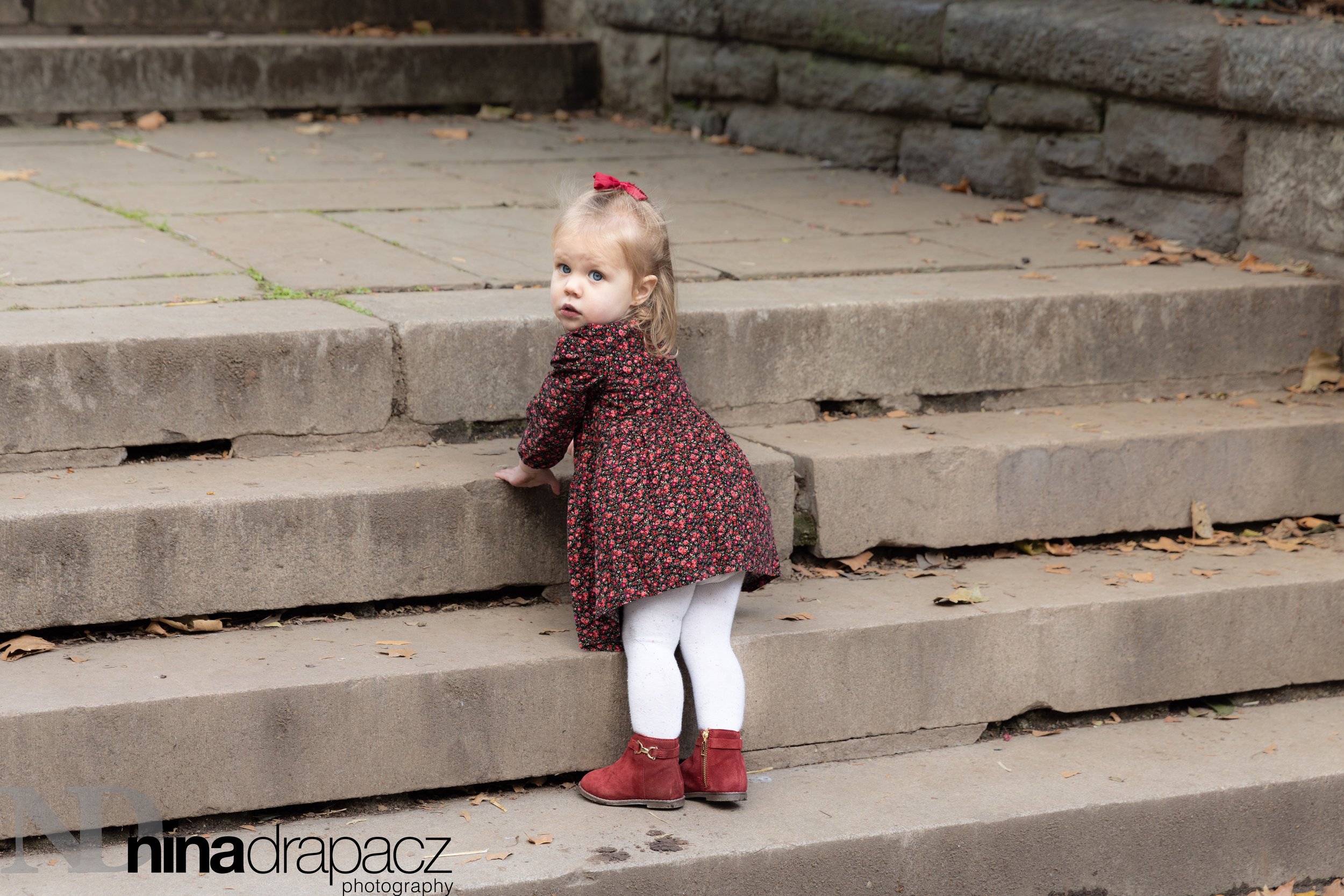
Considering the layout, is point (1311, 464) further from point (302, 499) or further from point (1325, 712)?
point (302, 499)

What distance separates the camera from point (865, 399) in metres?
3.58

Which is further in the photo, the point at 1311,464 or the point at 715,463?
the point at 1311,464

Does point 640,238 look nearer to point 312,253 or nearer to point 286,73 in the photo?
point 312,253

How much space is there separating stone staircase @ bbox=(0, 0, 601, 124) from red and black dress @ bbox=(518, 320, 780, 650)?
13.5ft

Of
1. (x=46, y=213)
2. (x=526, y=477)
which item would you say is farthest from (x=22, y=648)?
(x=46, y=213)

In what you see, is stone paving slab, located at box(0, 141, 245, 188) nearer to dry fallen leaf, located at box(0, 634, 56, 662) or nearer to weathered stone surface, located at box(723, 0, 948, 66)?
weathered stone surface, located at box(723, 0, 948, 66)

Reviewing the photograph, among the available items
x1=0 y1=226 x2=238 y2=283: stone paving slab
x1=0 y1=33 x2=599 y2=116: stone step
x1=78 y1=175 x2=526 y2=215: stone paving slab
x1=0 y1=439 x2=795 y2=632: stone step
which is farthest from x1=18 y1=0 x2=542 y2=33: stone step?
x1=0 y1=439 x2=795 y2=632: stone step

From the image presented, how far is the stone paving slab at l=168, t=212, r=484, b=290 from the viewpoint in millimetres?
3566

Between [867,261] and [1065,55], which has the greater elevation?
[1065,55]

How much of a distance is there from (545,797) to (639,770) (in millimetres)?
191

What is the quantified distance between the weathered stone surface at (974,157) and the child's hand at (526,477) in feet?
9.05

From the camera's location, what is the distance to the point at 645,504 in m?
2.70

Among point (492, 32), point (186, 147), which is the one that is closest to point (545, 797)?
point (186, 147)

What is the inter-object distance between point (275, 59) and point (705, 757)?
4.67m
